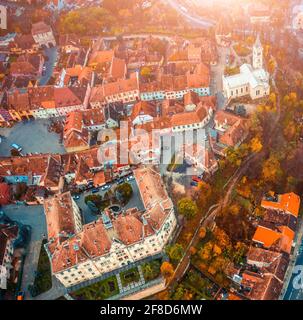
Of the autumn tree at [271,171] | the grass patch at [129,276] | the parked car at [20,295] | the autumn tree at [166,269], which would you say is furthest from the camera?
the autumn tree at [271,171]

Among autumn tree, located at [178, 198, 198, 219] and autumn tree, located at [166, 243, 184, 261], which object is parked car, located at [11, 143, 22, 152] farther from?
autumn tree, located at [166, 243, 184, 261]

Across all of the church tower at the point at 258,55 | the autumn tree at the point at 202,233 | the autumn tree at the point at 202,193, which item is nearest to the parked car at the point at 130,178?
the autumn tree at the point at 202,193

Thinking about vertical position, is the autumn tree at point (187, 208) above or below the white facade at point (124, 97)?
below

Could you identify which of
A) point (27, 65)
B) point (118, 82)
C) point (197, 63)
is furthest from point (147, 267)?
point (27, 65)

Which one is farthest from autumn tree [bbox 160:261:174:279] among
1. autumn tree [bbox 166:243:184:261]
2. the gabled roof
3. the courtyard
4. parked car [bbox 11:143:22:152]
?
parked car [bbox 11:143:22:152]

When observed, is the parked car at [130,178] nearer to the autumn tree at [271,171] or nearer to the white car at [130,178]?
the white car at [130,178]

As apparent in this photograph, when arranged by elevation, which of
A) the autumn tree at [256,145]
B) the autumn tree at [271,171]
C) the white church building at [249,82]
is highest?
the white church building at [249,82]

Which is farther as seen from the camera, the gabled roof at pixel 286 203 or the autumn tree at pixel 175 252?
the gabled roof at pixel 286 203

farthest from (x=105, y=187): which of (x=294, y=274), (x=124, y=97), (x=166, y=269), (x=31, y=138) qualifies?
(x=294, y=274)
